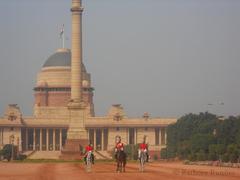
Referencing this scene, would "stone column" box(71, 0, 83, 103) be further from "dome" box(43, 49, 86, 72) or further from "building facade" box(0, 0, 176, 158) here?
"dome" box(43, 49, 86, 72)

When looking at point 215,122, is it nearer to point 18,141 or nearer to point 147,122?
point 147,122

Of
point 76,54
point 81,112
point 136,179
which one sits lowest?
point 136,179

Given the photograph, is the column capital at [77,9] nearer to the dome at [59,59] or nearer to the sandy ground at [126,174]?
the dome at [59,59]

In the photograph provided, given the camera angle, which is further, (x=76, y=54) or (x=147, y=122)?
(x=147, y=122)

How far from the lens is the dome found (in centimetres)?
17419

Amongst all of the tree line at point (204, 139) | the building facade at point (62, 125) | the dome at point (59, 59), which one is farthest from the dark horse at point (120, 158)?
the dome at point (59, 59)

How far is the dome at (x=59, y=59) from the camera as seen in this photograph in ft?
571

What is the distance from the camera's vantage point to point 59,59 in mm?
175375

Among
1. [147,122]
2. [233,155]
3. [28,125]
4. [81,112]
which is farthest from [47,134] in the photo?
[233,155]

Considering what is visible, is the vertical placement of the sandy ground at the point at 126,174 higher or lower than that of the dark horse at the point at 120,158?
lower

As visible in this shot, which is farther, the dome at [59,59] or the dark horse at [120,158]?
the dome at [59,59]

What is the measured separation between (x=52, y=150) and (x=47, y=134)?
716 centimetres

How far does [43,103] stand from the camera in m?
174

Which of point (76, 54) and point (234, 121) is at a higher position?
point (76, 54)
